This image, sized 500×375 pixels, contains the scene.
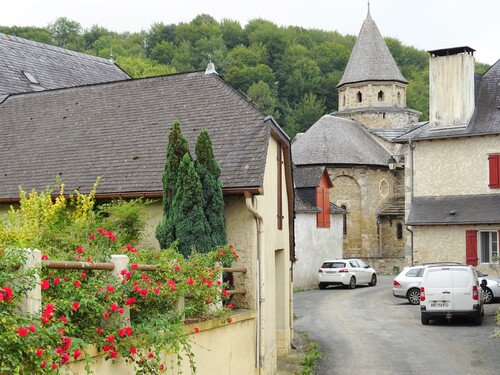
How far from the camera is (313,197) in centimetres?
3572

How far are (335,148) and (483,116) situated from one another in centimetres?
1712

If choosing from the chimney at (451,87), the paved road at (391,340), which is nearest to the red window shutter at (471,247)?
the paved road at (391,340)

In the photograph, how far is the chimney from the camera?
31.7 m

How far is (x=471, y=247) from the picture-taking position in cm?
2992

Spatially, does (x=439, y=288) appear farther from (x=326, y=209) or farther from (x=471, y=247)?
(x=326, y=209)

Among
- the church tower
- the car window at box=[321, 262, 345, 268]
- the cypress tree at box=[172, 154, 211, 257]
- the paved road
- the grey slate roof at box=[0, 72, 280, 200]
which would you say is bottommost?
the paved road

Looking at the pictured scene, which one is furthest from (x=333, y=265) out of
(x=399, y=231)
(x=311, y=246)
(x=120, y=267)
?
(x=120, y=267)

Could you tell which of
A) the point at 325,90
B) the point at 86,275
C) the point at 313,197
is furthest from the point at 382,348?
the point at 325,90

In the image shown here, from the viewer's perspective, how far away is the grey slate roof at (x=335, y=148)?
47.3 meters

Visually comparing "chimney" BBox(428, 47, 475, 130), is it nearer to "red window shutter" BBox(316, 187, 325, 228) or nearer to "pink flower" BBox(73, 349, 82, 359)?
"red window shutter" BBox(316, 187, 325, 228)

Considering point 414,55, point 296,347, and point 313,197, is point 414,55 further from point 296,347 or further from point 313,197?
point 296,347

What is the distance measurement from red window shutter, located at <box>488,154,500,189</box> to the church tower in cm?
2462

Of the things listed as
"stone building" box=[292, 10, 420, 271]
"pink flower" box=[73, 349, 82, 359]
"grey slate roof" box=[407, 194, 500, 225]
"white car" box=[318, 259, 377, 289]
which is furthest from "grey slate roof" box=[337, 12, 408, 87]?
"pink flower" box=[73, 349, 82, 359]

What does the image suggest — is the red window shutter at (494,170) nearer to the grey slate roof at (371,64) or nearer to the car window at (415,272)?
the car window at (415,272)
